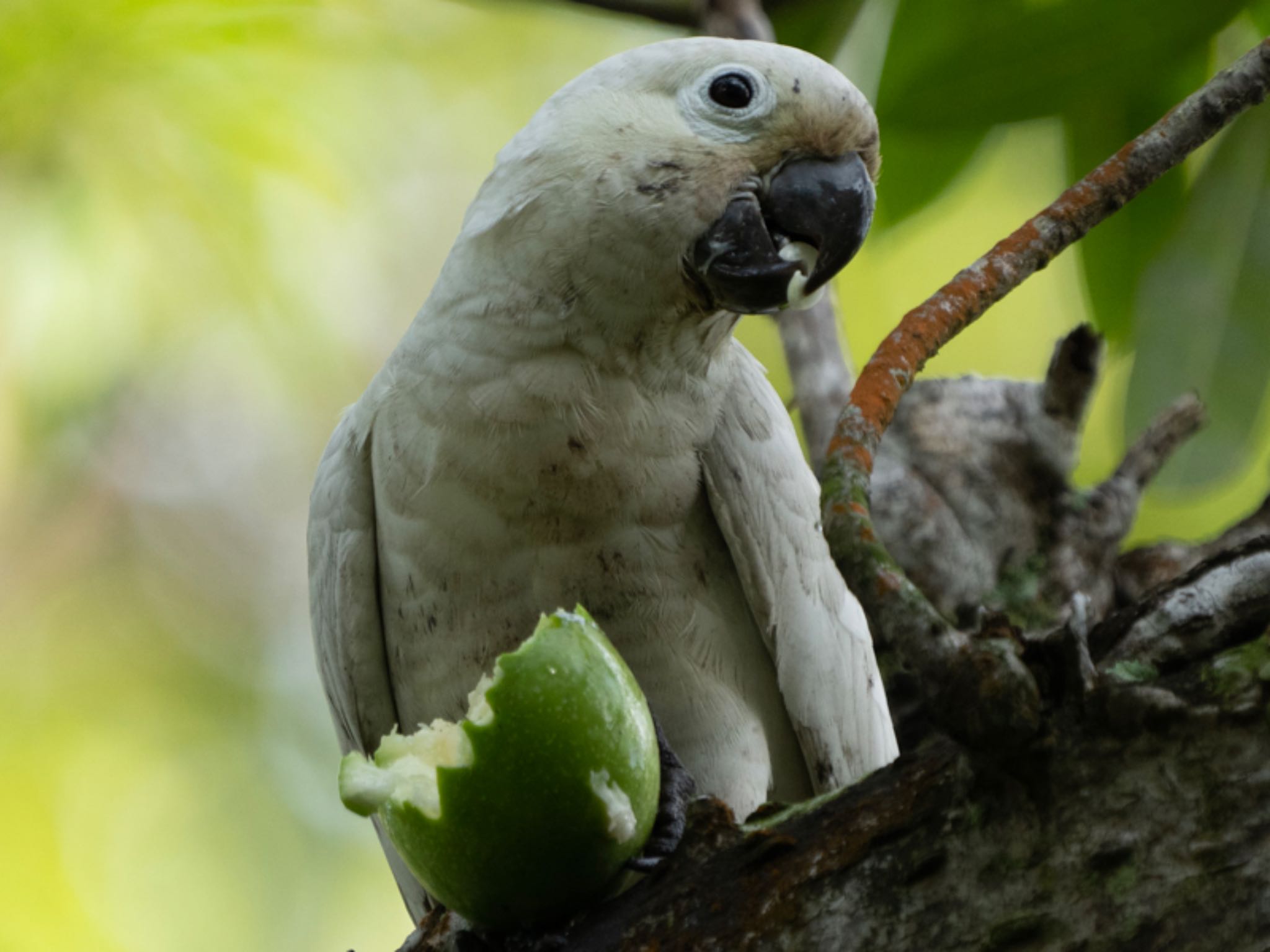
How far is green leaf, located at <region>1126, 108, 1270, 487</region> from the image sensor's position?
2730mm

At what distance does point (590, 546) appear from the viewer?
2193 mm

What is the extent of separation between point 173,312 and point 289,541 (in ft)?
3.86

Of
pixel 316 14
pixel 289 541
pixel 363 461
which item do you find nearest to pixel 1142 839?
pixel 363 461

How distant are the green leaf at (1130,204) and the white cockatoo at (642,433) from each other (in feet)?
2.81

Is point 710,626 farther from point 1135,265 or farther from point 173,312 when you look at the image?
point 173,312

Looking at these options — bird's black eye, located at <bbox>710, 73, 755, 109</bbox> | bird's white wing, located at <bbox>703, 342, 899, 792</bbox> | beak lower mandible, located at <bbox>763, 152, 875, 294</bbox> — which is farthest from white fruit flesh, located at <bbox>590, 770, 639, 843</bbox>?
bird's black eye, located at <bbox>710, 73, 755, 109</bbox>

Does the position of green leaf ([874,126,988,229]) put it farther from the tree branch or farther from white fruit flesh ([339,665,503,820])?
white fruit flesh ([339,665,503,820])

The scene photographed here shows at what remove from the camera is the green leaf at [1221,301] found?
273cm

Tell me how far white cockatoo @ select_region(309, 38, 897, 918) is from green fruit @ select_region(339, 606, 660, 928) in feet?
2.29

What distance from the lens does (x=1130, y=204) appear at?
2881mm

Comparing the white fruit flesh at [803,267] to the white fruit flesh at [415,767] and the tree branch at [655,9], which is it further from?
the tree branch at [655,9]

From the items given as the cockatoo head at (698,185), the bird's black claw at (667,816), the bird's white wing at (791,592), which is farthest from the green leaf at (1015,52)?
the bird's black claw at (667,816)

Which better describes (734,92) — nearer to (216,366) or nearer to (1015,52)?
(1015,52)

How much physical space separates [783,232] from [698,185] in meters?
0.18
